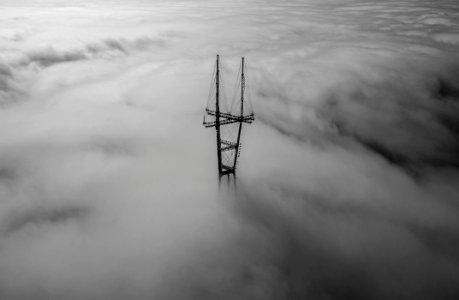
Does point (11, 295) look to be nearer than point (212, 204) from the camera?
Yes

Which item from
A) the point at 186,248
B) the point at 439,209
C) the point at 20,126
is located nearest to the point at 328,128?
the point at 439,209

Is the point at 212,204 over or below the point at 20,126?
below

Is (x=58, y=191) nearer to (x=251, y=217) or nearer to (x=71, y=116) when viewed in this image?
(x=71, y=116)

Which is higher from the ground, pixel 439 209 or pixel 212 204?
pixel 212 204

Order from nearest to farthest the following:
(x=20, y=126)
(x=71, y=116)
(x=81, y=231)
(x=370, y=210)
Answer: (x=81, y=231) < (x=370, y=210) < (x=20, y=126) < (x=71, y=116)

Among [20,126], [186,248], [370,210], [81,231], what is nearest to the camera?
[186,248]

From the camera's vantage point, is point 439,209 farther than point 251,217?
Yes

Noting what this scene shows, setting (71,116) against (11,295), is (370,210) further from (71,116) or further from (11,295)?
(71,116)

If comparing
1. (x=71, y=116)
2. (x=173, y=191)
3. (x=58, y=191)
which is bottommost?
(x=58, y=191)

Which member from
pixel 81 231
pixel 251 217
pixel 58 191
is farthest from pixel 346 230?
pixel 58 191
